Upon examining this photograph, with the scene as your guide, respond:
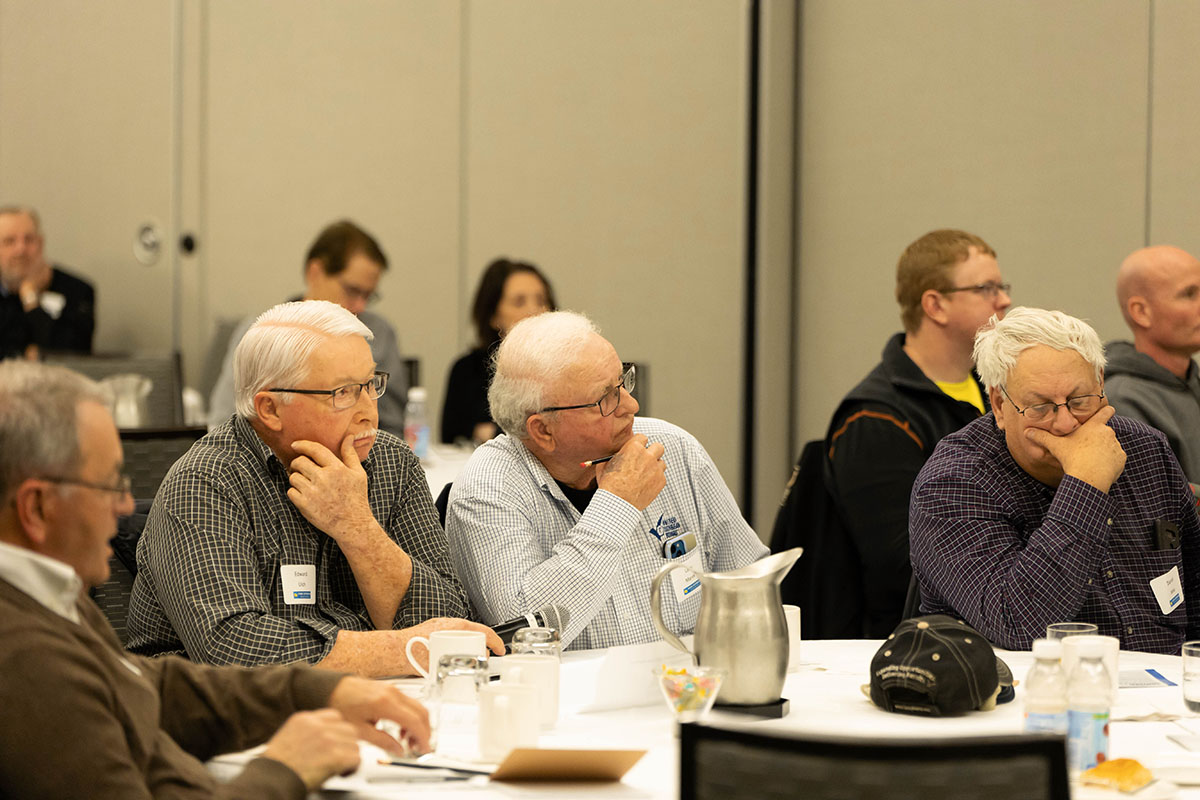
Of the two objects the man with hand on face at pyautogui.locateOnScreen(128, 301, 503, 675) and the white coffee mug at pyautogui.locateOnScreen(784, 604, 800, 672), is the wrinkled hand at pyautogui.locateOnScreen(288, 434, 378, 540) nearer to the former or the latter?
the man with hand on face at pyautogui.locateOnScreen(128, 301, 503, 675)

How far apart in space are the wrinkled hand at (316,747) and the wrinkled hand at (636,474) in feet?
3.42

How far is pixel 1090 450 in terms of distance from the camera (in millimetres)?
2605

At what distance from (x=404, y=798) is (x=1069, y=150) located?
4315 millimetres

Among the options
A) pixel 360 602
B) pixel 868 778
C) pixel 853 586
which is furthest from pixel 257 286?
pixel 868 778

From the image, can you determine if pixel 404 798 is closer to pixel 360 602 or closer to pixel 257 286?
pixel 360 602

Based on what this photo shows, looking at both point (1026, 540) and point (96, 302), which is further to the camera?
point (96, 302)

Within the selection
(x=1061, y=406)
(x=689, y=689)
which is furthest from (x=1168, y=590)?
(x=689, y=689)

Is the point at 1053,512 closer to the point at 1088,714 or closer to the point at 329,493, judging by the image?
the point at 1088,714

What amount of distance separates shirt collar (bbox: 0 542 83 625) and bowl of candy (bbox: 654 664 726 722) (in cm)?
76

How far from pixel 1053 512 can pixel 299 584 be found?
1374 millimetres

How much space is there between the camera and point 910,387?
→ 3.72 meters

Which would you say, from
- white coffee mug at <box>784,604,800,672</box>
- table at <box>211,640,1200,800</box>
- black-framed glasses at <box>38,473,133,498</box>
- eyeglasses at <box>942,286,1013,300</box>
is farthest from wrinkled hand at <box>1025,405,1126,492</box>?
black-framed glasses at <box>38,473,133,498</box>

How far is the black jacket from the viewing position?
344 centimetres

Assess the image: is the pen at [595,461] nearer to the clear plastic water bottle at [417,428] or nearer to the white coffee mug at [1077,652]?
Result: the white coffee mug at [1077,652]
